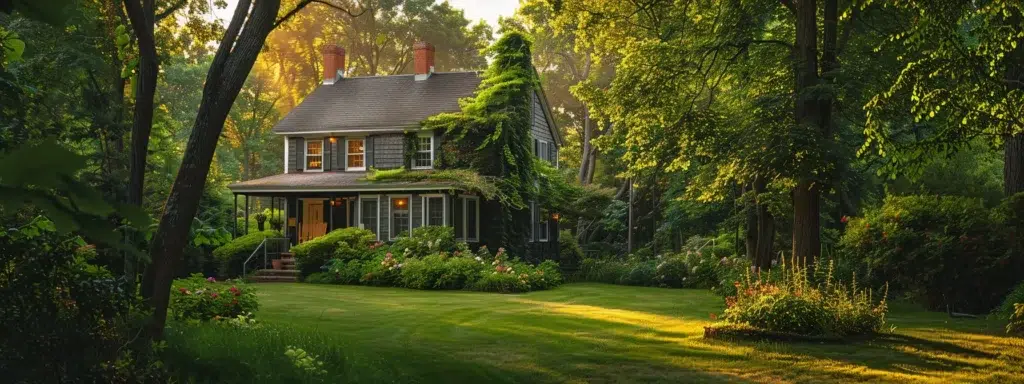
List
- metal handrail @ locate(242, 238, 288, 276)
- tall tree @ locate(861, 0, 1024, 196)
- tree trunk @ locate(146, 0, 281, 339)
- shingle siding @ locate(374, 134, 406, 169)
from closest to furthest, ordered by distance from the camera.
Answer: tree trunk @ locate(146, 0, 281, 339)
tall tree @ locate(861, 0, 1024, 196)
metal handrail @ locate(242, 238, 288, 276)
shingle siding @ locate(374, 134, 406, 169)

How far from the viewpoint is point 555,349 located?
11516 millimetres

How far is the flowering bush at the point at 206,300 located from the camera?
10.1m

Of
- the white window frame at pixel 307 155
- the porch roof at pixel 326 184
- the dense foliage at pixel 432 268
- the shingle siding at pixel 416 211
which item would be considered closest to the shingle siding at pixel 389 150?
the porch roof at pixel 326 184

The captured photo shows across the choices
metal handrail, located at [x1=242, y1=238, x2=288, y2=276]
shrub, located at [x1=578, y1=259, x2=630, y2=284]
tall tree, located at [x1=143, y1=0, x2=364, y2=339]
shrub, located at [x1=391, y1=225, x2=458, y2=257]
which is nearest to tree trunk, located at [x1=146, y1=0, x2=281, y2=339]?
tall tree, located at [x1=143, y1=0, x2=364, y2=339]

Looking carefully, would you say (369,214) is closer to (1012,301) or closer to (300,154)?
(300,154)

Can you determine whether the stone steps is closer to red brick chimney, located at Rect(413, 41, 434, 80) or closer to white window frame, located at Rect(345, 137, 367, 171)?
white window frame, located at Rect(345, 137, 367, 171)

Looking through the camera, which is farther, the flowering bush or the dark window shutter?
the dark window shutter

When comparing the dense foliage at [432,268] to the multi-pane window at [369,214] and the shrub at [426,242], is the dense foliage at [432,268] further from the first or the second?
the multi-pane window at [369,214]

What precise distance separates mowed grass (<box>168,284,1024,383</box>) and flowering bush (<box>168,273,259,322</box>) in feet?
1.87

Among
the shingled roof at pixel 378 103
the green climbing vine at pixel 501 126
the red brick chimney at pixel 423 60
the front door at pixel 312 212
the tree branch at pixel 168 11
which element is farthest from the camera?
the red brick chimney at pixel 423 60

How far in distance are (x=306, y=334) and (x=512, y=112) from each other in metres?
19.9

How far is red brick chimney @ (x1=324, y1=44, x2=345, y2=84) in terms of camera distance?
35.4m

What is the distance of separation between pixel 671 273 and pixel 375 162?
11.7 metres

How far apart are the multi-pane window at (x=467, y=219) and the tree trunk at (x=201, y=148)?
73.5 feet
